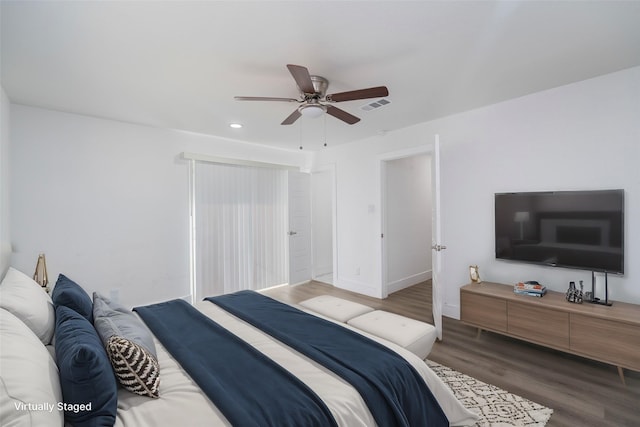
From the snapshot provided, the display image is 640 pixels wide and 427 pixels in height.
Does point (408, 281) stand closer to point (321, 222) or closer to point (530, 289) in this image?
point (321, 222)

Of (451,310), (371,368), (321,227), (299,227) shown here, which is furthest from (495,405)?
(321,227)

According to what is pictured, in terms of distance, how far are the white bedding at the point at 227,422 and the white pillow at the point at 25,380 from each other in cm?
27

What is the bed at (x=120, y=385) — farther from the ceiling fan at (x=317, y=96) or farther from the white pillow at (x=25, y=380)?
the ceiling fan at (x=317, y=96)

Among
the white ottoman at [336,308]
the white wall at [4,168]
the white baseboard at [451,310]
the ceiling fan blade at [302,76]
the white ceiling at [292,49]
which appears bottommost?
the white baseboard at [451,310]

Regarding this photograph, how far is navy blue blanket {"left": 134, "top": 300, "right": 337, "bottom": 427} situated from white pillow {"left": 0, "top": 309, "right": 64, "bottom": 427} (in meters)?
0.53

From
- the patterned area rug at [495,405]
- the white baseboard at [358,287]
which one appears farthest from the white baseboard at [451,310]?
the patterned area rug at [495,405]

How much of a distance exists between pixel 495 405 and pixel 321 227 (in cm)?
453

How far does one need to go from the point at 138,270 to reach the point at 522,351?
4.49 meters

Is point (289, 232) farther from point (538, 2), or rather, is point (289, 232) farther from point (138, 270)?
point (538, 2)

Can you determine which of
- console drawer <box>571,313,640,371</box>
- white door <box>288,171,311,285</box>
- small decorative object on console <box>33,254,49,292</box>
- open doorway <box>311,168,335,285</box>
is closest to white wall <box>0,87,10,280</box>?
small decorative object on console <box>33,254,49,292</box>

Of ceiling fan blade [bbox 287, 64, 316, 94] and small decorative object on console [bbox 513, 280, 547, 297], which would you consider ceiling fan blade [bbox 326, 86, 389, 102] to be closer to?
ceiling fan blade [bbox 287, 64, 316, 94]

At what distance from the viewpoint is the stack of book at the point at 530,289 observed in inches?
109

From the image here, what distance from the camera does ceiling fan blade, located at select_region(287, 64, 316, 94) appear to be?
1830 millimetres

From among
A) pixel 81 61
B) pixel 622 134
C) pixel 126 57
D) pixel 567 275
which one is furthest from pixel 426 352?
pixel 81 61
